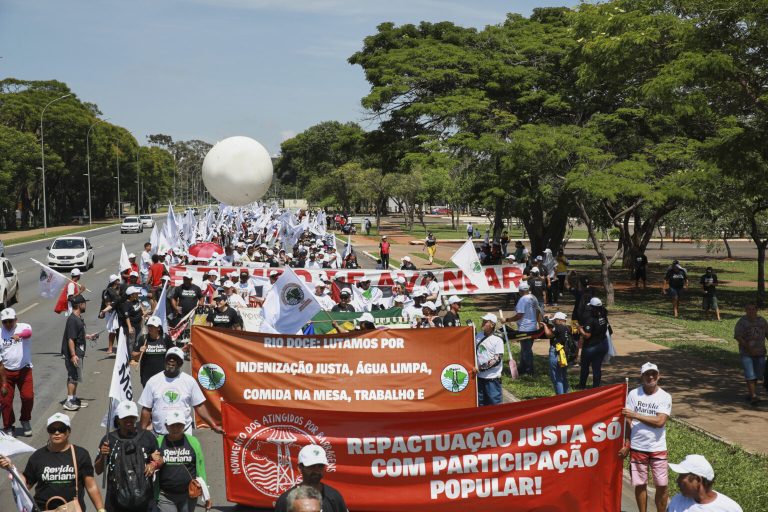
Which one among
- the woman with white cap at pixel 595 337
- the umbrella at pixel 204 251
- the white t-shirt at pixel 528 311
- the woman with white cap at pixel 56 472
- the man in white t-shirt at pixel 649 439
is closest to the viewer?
the woman with white cap at pixel 56 472

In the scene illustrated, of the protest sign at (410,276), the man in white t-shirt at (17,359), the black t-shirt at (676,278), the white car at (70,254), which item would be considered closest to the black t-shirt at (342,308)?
the protest sign at (410,276)

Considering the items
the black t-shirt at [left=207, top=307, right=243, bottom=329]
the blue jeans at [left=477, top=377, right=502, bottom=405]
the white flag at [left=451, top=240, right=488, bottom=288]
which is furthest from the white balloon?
the blue jeans at [left=477, top=377, right=502, bottom=405]

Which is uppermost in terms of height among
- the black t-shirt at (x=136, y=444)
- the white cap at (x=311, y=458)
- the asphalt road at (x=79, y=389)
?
the white cap at (x=311, y=458)

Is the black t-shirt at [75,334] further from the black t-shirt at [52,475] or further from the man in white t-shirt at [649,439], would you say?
the man in white t-shirt at [649,439]

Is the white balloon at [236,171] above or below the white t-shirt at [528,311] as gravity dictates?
above

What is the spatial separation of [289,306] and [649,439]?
682 cm

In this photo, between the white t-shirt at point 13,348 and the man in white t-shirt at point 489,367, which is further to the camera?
the white t-shirt at point 13,348

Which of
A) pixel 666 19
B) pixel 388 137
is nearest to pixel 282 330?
pixel 666 19

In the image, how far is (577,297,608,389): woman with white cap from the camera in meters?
12.9

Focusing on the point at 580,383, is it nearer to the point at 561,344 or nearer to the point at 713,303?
the point at 561,344

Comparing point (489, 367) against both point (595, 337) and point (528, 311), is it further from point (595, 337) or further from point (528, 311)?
point (528, 311)

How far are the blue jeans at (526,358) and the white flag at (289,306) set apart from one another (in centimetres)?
399

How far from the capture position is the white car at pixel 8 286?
23.1m

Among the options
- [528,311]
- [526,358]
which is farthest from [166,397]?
[526,358]
